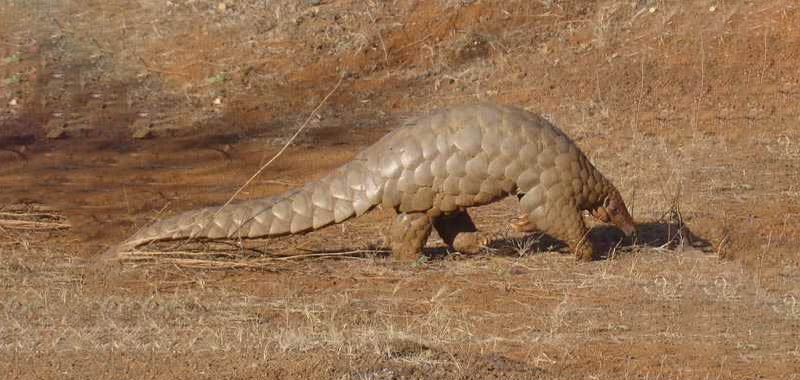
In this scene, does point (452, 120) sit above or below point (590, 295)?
above

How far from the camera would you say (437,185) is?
8.24 m

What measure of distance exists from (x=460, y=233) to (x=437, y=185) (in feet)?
2.32

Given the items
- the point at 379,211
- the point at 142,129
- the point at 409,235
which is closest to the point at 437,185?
the point at 409,235

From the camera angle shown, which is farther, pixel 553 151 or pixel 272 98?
pixel 272 98

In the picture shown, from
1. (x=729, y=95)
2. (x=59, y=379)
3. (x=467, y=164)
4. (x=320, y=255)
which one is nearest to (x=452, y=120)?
(x=467, y=164)

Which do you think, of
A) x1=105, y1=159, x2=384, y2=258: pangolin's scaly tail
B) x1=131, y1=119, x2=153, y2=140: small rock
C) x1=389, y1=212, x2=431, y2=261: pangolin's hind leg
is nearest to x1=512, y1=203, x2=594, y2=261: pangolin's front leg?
x1=389, y1=212, x2=431, y2=261: pangolin's hind leg

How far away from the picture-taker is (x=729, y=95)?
13.3 m

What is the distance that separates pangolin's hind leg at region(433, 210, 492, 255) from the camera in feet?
28.8

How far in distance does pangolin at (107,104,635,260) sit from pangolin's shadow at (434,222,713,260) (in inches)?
18.7

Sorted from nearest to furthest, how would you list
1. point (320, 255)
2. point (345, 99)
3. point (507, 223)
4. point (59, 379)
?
point (59, 379) → point (320, 255) → point (507, 223) → point (345, 99)

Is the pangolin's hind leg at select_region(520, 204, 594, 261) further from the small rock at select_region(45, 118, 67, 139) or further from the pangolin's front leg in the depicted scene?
the small rock at select_region(45, 118, 67, 139)

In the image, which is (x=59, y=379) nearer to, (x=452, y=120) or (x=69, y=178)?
(x=452, y=120)

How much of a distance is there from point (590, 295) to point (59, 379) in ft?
10.7

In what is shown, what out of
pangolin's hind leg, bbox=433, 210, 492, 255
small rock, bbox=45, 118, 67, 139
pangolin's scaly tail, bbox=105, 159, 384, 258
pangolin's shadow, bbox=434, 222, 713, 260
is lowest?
pangolin's shadow, bbox=434, 222, 713, 260
